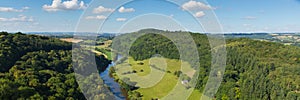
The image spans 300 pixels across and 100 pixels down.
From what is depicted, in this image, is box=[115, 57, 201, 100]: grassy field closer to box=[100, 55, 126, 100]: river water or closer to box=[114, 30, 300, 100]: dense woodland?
box=[100, 55, 126, 100]: river water

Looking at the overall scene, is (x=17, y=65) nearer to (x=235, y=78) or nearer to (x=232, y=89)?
(x=232, y=89)

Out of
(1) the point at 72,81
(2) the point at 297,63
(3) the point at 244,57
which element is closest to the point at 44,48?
(1) the point at 72,81

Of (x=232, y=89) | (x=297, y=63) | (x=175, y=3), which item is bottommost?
(x=232, y=89)

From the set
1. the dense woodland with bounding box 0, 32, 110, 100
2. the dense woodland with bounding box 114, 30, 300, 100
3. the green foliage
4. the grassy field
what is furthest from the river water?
the green foliage

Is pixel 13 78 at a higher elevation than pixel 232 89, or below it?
higher

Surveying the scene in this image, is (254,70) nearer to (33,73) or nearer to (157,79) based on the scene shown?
(157,79)

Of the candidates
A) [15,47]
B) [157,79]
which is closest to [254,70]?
[157,79]
